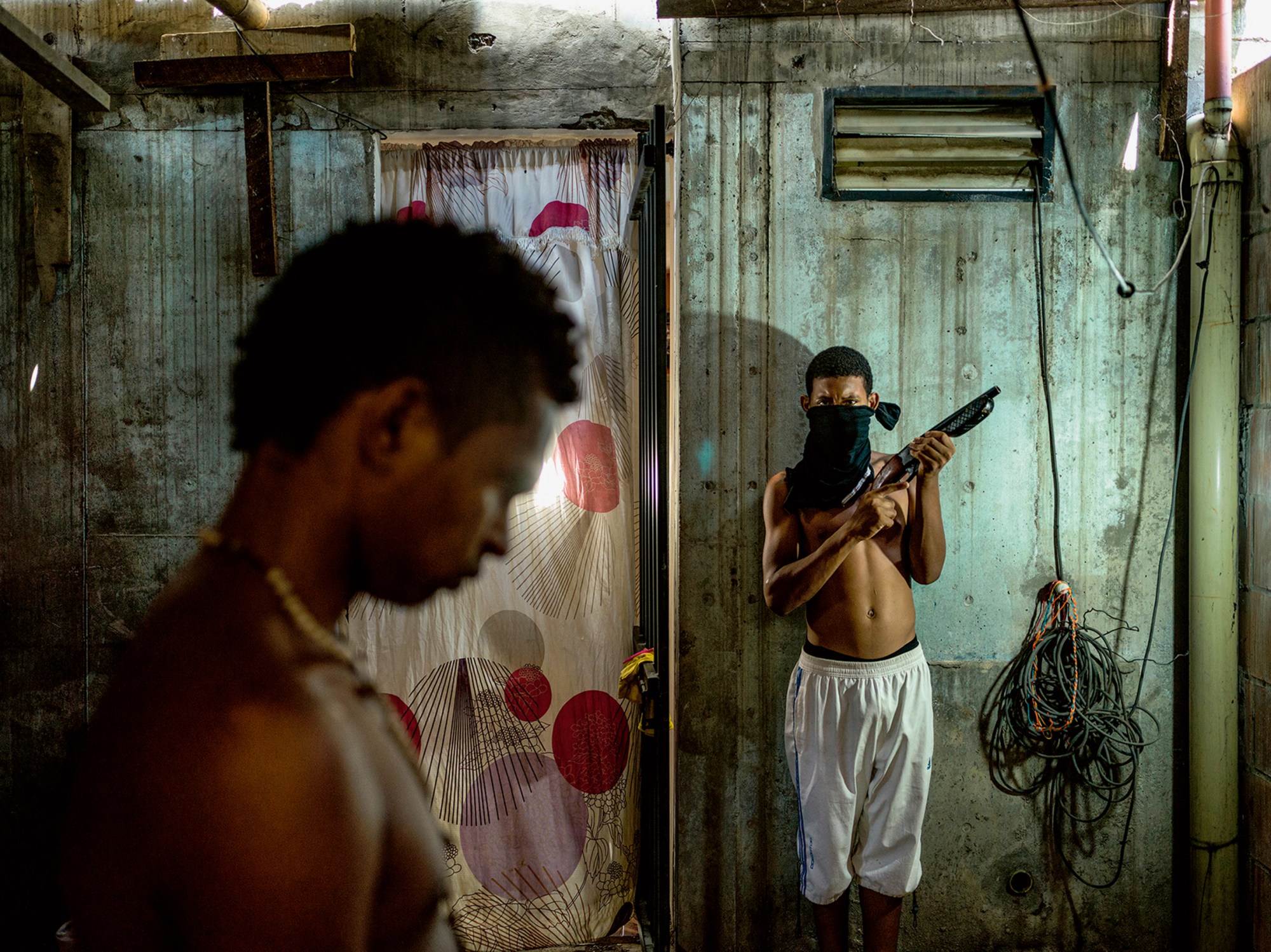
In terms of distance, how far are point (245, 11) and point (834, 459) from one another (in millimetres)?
2861

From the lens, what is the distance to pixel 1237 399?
123 inches

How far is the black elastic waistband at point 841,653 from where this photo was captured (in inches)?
110

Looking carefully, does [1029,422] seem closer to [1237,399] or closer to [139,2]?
[1237,399]

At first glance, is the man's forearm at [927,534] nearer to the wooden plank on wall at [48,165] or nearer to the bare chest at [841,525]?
the bare chest at [841,525]

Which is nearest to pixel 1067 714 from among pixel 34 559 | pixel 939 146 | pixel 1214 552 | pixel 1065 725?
pixel 1065 725

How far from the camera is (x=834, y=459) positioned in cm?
283

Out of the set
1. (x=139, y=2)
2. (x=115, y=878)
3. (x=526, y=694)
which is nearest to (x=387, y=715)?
(x=115, y=878)

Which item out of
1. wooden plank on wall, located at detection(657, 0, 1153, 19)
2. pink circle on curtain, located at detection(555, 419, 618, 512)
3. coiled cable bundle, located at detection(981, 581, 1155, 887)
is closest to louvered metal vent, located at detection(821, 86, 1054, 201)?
wooden plank on wall, located at detection(657, 0, 1153, 19)

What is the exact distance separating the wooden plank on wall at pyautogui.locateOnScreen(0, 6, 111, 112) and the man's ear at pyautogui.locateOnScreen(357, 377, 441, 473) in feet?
8.49

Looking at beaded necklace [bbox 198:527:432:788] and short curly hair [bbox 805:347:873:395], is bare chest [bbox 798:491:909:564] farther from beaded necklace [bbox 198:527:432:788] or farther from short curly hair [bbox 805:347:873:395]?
beaded necklace [bbox 198:527:432:788]

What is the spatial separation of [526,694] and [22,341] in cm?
260

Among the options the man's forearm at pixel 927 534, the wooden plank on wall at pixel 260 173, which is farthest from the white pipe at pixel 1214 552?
the wooden plank on wall at pixel 260 173

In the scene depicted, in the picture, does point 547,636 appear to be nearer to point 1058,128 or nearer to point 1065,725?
point 1065,725

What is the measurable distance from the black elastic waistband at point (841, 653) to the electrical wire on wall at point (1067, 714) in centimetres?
63
